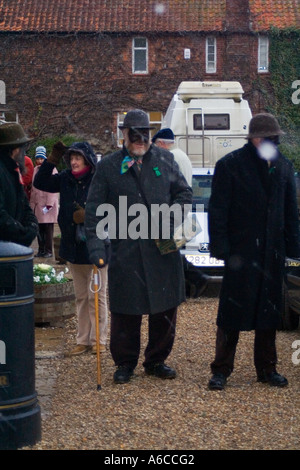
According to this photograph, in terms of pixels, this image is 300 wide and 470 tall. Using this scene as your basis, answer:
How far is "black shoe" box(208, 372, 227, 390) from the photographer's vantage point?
6566mm

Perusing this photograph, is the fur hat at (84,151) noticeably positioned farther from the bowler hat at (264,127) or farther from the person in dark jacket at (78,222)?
the bowler hat at (264,127)

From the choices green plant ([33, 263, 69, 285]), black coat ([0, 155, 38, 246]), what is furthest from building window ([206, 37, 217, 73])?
black coat ([0, 155, 38, 246])

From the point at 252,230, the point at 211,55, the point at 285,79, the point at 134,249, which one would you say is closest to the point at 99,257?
the point at 134,249

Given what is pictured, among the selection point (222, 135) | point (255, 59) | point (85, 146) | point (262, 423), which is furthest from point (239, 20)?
point (262, 423)

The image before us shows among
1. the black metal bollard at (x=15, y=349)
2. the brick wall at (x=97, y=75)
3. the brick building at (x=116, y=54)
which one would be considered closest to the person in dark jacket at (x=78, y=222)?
the black metal bollard at (x=15, y=349)

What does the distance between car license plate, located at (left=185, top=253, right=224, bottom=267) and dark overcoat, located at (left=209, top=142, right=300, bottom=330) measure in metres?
4.60

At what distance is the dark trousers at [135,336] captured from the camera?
688 centimetres

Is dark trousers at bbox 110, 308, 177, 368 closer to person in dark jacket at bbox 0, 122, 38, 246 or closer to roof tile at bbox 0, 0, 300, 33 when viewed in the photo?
person in dark jacket at bbox 0, 122, 38, 246

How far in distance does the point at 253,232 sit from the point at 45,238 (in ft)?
31.2

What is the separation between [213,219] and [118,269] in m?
0.84

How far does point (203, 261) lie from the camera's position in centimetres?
1141

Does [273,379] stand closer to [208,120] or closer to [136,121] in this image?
[136,121]

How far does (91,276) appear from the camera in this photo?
7.97 m

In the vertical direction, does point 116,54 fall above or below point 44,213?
above
